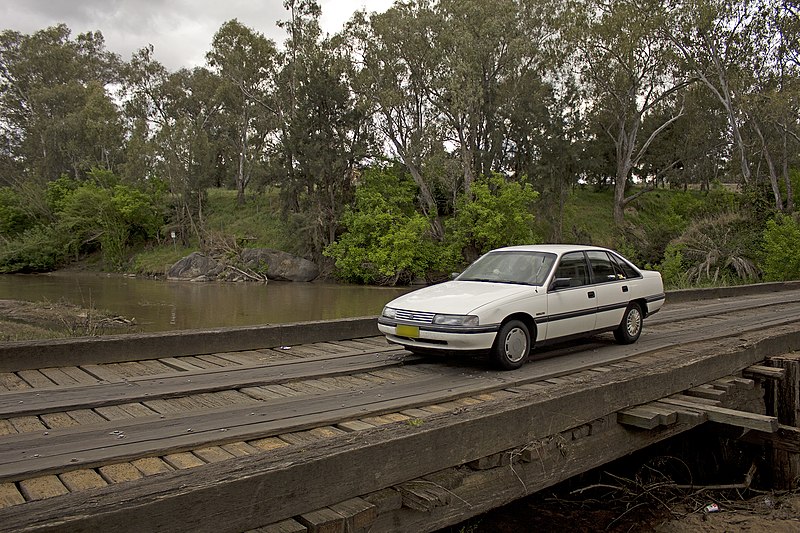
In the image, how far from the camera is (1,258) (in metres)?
47.1

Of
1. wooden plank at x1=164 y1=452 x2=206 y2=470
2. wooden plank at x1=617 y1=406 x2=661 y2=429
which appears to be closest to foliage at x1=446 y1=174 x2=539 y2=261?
wooden plank at x1=617 y1=406 x2=661 y2=429

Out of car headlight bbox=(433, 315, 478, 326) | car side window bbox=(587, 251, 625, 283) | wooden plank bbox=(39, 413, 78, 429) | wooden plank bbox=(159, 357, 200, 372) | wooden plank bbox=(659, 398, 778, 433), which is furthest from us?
car side window bbox=(587, 251, 625, 283)

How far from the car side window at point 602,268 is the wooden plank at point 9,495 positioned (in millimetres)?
7486

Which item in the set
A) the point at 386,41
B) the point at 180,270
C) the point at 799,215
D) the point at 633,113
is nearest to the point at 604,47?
the point at 633,113

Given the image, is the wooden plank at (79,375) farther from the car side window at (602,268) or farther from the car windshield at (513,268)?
the car side window at (602,268)

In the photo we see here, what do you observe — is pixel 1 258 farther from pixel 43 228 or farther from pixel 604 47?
pixel 604 47

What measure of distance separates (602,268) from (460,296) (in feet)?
9.04

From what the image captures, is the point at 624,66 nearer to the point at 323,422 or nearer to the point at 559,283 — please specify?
the point at 559,283

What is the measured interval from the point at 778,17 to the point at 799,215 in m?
12.3

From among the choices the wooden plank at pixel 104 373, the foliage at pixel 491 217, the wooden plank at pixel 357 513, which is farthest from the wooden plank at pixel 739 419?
the foliage at pixel 491 217

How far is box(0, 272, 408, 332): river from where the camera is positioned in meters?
25.1

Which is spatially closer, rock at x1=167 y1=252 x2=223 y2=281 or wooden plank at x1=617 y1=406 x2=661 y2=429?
wooden plank at x1=617 y1=406 x2=661 y2=429

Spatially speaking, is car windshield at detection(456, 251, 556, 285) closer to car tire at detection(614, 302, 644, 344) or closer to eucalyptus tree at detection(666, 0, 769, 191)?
car tire at detection(614, 302, 644, 344)

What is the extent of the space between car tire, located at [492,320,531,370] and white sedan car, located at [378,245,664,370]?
1 cm
